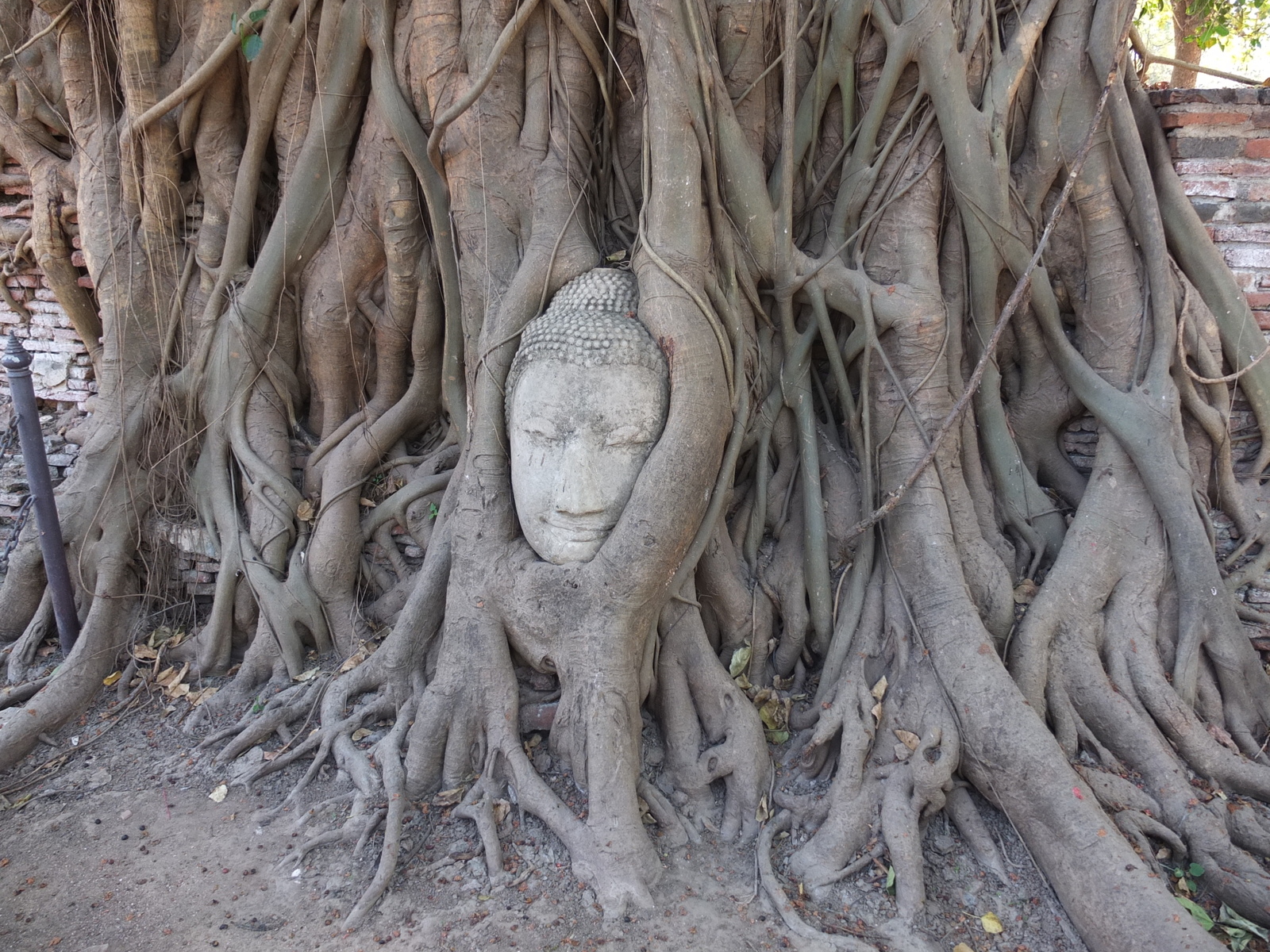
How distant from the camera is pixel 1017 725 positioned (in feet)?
7.73

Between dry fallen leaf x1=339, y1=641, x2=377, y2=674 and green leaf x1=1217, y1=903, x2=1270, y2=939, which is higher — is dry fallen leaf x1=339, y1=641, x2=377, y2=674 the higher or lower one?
the higher one

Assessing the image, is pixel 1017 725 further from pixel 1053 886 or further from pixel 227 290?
pixel 227 290

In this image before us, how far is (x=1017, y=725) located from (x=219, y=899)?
2403 mm

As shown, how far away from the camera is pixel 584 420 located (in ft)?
8.20

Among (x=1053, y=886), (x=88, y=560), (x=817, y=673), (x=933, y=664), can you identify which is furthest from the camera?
(x=88, y=560)

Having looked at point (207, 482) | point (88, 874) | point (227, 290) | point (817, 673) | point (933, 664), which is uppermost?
point (227, 290)

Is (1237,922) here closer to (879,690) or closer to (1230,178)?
(879,690)

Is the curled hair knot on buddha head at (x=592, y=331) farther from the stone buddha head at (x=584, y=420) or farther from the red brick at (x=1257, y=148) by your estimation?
the red brick at (x=1257, y=148)

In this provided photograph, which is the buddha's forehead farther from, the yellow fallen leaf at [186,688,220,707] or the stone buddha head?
the yellow fallen leaf at [186,688,220,707]

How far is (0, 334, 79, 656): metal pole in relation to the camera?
2875 millimetres

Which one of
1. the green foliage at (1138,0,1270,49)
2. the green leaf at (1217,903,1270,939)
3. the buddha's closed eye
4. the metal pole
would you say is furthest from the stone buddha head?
the green foliage at (1138,0,1270,49)

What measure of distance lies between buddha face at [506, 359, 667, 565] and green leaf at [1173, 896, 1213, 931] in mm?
1942

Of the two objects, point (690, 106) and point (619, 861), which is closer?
point (619, 861)

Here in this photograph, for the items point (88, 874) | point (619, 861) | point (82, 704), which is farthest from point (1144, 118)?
point (82, 704)
